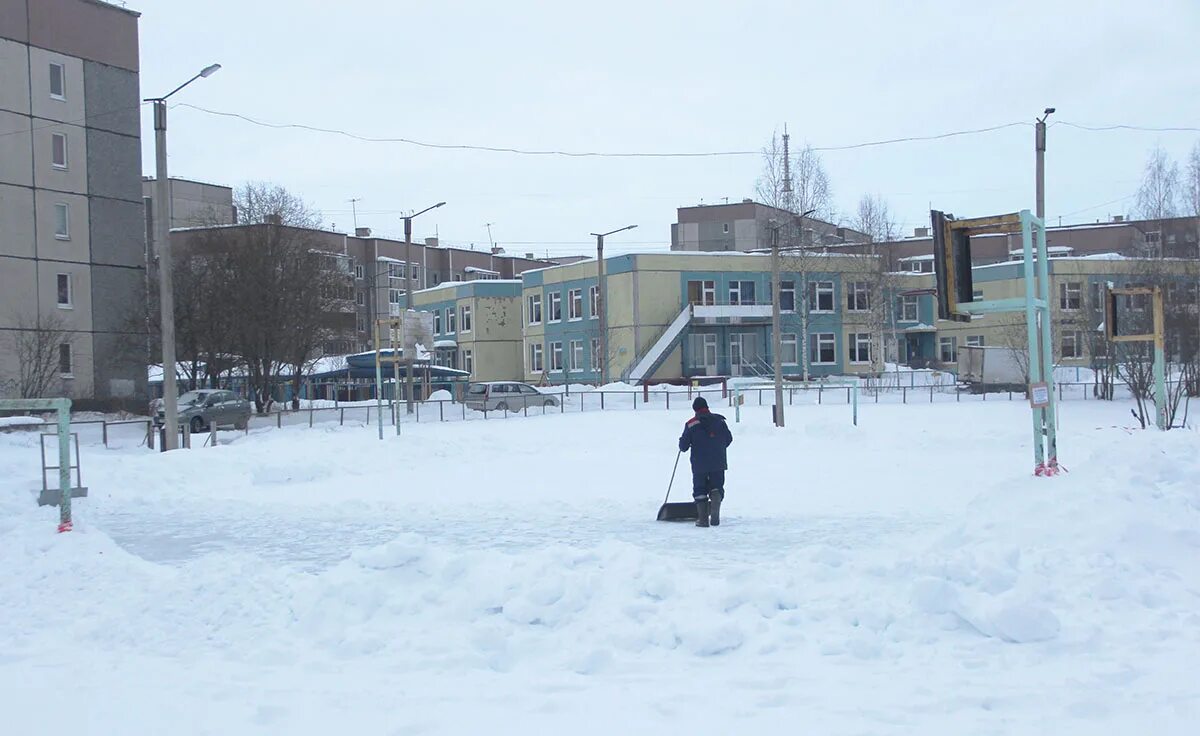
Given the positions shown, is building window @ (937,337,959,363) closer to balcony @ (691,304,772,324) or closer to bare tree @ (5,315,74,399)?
balcony @ (691,304,772,324)

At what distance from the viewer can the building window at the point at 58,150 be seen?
44.0 meters

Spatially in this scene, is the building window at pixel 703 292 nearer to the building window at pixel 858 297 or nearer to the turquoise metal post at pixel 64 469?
the building window at pixel 858 297

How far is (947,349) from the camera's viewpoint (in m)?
72.3

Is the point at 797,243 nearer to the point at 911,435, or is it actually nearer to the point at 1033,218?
the point at 911,435

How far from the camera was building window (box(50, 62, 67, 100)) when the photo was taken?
4381 centimetres

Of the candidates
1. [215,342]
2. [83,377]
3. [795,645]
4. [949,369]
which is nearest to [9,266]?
[83,377]

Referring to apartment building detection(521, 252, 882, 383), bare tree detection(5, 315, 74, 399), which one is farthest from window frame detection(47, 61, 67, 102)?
apartment building detection(521, 252, 882, 383)

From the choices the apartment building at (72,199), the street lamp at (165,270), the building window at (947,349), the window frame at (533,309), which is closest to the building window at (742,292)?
the window frame at (533,309)

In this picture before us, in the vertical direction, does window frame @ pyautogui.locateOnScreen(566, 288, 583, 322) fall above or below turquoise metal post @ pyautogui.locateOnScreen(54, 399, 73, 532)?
above

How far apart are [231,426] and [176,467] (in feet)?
62.6

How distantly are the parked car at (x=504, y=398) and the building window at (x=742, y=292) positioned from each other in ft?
58.2

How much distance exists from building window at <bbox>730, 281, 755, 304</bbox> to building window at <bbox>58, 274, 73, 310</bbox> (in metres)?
34.1

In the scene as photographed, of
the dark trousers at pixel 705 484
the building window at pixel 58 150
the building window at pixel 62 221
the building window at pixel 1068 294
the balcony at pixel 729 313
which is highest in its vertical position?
the building window at pixel 58 150

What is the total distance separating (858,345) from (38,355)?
145ft
